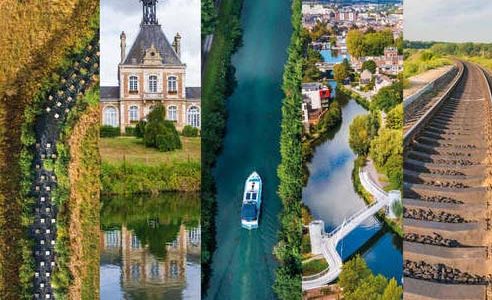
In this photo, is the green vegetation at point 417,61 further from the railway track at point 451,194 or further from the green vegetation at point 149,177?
the green vegetation at point 149,177

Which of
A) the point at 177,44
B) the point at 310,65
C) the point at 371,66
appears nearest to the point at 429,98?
the point at 371,66

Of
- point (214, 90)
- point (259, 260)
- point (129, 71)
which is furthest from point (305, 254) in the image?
point (129, 71)

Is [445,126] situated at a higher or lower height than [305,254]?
higher

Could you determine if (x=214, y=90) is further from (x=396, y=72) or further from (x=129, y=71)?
(x=396, y=72)

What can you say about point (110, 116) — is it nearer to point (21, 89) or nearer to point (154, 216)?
point (21, 89)

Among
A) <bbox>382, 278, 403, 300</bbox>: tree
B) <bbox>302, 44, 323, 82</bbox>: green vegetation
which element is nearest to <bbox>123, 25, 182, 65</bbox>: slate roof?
<bbox>302, 44, 323, 82</bbox>: green vegetation
